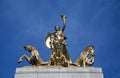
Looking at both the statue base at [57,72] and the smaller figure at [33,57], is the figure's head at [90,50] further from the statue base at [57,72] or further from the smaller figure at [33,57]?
the smaller figure at [33,57]

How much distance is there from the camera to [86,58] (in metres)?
19.1

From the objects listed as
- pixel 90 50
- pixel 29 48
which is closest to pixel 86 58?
pixel 90 50

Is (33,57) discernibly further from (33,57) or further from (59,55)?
(59,55)

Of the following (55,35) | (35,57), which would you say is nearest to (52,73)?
(35,57)

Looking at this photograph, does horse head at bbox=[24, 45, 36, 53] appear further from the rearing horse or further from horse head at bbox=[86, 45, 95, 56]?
horse head at bbox=[86, 45, 95, 56]

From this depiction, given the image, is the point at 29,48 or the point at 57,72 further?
the point at 29,48

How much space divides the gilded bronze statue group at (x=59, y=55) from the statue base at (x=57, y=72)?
70 centimetres

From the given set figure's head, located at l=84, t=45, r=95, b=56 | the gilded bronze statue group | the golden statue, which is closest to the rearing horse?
the gilded bronze statue group

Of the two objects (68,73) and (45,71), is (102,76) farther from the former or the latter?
(45,71)

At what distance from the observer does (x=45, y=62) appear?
733 inches

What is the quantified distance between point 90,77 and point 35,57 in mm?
3613

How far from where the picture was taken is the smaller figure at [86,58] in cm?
1889

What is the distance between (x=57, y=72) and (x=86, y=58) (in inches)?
93.7

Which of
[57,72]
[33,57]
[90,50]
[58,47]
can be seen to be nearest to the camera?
[57,72]
